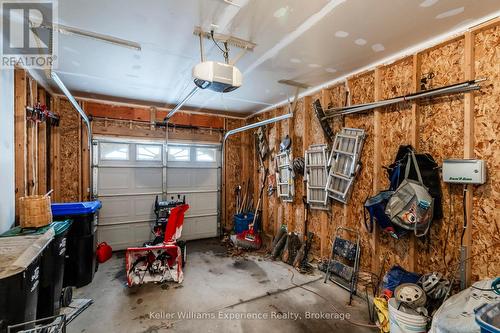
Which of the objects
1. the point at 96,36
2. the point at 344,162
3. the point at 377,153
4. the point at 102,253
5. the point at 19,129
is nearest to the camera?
the point at 96,36

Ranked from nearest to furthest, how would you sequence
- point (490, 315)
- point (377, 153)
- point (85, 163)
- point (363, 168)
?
point (490, 315)
point (377, 153)
point (363, 168)
point (85, 163)

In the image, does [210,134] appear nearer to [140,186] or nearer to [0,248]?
[140,186]

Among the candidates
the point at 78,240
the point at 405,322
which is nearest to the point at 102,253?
the point at 78,240

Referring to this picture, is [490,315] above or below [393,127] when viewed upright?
below

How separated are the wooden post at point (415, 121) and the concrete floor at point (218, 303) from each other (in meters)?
0.84

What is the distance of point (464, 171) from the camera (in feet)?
7.00

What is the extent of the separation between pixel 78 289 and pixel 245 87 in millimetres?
3921

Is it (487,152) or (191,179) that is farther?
(191,179)

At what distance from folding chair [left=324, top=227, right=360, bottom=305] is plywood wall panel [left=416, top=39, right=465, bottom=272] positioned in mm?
763

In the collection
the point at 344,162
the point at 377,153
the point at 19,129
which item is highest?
the point at 19,129

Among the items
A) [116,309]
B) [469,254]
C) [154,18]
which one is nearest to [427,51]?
[469,254]

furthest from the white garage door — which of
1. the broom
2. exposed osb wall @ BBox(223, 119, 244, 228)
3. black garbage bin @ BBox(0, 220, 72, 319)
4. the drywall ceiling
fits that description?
black garbage bin @ BBox(0, 220, 72, 319)

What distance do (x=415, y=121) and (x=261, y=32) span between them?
6.51 feet

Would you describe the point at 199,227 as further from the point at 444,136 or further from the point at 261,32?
the point at 444,136
